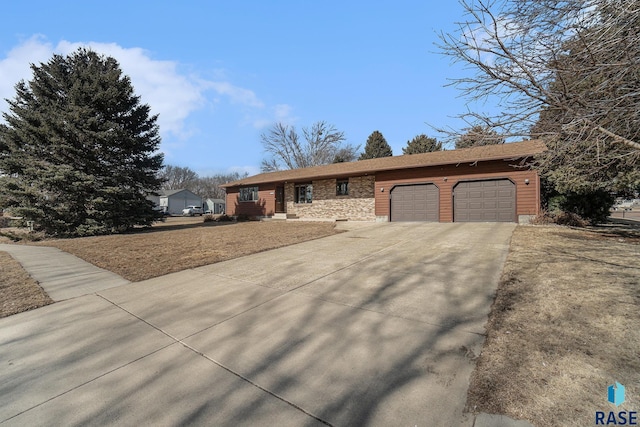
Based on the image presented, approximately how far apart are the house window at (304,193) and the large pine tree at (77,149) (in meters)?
9.09

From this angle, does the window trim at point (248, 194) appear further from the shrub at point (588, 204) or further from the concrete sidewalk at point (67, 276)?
the shrub at point (588, 204)

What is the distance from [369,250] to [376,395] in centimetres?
514

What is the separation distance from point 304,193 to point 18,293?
1623 centimetres

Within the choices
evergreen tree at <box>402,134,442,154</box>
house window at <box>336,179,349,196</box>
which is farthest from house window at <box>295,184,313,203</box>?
evergreen tree at <box>402,134,442,154</box>

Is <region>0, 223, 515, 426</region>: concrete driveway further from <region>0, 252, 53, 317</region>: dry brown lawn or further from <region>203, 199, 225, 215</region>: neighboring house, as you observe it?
<region>203, 199, 225, 215</region>: neighboring house

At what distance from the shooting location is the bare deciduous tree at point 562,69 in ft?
9.29

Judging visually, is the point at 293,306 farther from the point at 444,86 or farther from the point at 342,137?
the point at 342,137

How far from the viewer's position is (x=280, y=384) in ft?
7.30

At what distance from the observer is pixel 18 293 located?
4586mm

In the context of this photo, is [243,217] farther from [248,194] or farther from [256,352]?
[256,352]

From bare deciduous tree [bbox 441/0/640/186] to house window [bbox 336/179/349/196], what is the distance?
1411 centimetres

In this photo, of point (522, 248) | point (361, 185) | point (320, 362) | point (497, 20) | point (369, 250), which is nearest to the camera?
point (320, 362)

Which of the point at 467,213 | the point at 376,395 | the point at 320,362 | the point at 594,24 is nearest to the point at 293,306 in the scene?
the point at 320,362

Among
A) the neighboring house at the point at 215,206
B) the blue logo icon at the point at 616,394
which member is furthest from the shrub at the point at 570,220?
the neighboring house at the point at 215,206
